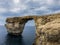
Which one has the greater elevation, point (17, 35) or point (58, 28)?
point (58, 28)

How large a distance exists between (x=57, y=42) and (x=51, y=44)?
0.76m

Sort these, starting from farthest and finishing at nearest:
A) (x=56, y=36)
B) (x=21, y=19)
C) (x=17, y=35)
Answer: (x=17, y=35) → (x=21, y=19) → (x=56, y=36)

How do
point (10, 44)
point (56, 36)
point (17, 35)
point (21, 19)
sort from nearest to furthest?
1. point (56, 36)
2. point (10, 44)
3. point (21, 19)
4. point (17, 35)

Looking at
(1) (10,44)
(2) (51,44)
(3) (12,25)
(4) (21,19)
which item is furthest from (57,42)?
(3) (12,25)

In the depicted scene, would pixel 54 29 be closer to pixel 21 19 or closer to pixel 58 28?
pixel 58 28

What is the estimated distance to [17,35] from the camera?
75.3 metres

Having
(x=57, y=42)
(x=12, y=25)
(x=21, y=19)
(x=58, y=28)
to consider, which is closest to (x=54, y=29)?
(x=58, y=28)

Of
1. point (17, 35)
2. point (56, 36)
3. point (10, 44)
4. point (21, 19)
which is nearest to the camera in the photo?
point (56, 36)

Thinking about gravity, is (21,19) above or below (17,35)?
above

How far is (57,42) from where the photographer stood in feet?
53.0

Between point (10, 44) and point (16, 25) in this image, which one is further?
point (16, 25)

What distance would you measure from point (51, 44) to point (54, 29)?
5.72 feet

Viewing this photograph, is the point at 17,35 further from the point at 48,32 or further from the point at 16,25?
the point at 48,32

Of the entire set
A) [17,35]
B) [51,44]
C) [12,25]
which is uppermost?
[51,44]
